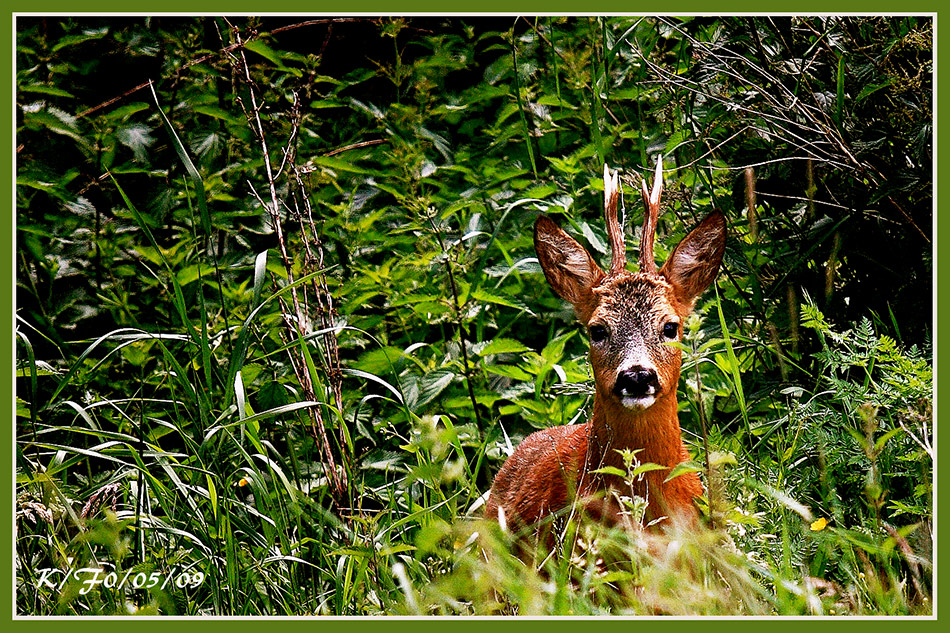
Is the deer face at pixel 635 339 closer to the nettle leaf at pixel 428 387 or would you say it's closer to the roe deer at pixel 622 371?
the roe deer at pixel 622 371

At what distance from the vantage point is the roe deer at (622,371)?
356 centimetres

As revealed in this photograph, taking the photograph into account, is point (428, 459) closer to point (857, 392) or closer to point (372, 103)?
point (857, 392)

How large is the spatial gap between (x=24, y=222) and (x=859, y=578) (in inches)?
162

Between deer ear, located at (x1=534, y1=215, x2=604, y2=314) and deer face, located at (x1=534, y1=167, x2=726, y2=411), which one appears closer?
deer face, located at (x1=534, y1=167, x2=726, y2=411)

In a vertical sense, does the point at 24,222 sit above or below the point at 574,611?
above

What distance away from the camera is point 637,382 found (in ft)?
11.3

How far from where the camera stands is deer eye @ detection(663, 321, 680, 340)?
3.66 m

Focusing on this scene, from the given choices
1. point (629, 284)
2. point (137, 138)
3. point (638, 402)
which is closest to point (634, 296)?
point (629, 284)

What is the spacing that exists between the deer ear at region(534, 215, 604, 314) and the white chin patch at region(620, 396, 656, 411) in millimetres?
537

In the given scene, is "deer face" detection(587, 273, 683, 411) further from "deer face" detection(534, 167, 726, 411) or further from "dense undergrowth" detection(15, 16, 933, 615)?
"dense undergrowth" detection(15, 16, 933, 615)

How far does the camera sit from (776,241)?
4.49 m

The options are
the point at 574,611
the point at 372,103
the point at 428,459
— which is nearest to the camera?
the point at 574,611

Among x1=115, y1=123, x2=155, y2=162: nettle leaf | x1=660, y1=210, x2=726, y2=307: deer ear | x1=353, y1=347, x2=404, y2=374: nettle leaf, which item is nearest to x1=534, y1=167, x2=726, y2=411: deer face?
x1=660, y1=210, x2=726, y2=307: deer ear

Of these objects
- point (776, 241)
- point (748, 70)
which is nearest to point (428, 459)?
point (776, 241)
